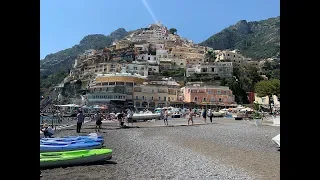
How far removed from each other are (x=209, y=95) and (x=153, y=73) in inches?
1406

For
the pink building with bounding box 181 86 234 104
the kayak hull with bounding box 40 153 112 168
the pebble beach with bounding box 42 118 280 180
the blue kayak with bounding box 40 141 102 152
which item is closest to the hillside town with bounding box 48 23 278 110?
the pink building with bounding box 181 86 234 104

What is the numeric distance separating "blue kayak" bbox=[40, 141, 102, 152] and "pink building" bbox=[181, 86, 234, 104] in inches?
2712

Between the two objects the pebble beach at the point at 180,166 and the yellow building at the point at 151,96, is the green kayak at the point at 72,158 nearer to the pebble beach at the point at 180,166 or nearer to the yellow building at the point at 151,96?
the pebble beach at the point at 180,166

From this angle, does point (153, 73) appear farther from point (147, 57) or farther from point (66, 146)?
point (66, 146)

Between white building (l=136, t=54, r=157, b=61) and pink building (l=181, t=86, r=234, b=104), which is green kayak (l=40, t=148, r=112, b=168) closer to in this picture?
pink building (l=181, t=86, r=234, b=104)

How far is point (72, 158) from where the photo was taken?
39.8 feet

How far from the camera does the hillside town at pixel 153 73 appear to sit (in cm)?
8369

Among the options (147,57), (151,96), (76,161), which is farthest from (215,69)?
(76,161)
